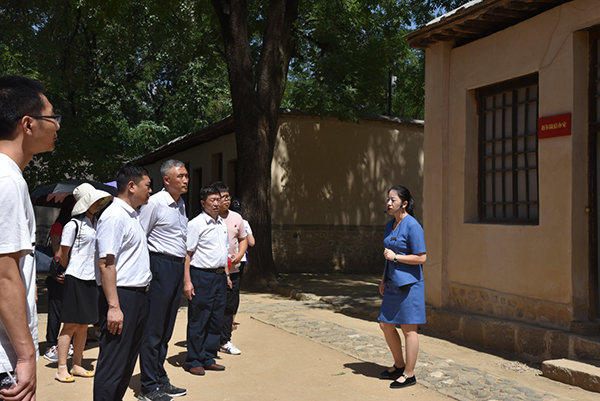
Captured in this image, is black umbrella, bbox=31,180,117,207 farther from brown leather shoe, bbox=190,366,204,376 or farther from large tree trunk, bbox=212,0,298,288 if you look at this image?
large tree trunk, bbox=212,0,298,288

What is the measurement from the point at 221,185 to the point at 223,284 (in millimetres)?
1288

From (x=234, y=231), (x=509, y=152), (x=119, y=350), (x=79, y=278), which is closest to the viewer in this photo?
(x=119, y=350)

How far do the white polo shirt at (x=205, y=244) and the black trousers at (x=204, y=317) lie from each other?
11 cm

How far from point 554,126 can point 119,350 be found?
528 cm

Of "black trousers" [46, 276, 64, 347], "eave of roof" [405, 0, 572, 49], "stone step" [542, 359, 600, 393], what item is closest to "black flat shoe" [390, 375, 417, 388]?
"stone step" [542, 359, 600, 393]

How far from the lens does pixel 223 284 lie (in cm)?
614

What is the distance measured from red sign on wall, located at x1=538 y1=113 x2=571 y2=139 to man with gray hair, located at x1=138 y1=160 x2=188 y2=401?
13.8 feet

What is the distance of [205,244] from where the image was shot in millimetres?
6020

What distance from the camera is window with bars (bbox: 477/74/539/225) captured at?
7.06m

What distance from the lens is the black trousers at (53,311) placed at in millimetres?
6664

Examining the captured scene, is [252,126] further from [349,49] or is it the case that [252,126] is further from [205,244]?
[205,244]

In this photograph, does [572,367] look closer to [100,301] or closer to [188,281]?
[188,281]

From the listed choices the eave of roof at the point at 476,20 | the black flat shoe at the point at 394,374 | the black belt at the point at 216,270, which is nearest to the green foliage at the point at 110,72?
the eave of roof at the point at 476,20

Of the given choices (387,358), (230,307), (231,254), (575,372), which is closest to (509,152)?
(575,372)
